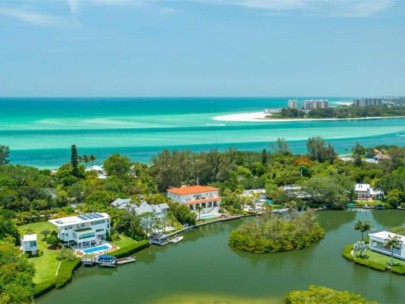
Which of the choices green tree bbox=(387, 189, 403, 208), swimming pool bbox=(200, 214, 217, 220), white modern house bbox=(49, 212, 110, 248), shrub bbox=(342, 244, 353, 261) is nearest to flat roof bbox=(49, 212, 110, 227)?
white modern house bbox=(49, 212, 110, 248)

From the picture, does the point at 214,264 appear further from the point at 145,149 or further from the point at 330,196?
the point at 145,149

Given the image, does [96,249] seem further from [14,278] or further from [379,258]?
[379,258]

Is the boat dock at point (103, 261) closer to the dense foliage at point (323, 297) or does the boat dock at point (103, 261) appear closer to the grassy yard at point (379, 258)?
the dense foliage at point (323, 297)

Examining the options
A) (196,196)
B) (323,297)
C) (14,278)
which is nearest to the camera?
(323,297)

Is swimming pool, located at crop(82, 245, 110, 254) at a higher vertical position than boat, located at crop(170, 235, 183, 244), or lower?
higher

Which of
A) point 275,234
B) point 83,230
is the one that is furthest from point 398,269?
point 83,230

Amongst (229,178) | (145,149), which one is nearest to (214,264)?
(229,178)

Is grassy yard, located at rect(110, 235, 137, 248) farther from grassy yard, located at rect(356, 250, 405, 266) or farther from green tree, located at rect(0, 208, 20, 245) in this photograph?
grassy yard, located at rect(356, 250, 405, 266)
